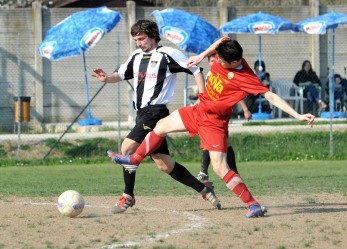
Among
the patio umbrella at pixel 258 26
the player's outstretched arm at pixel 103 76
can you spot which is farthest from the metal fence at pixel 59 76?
the player's outstretched arm at pixel 103 76

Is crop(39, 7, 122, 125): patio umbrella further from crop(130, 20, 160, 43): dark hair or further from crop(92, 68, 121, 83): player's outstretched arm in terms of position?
crop(130, 20, 160, 43): dark hair

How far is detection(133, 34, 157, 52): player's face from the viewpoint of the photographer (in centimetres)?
1076

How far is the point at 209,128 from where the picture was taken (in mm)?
10273

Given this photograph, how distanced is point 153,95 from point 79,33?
10.9 meters

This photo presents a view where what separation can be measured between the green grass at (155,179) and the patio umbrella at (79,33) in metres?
2.83

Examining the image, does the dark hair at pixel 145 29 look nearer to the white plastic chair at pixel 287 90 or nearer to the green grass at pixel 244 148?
the green grass at pixel 244 148

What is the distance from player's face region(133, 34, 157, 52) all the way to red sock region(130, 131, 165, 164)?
0.98m

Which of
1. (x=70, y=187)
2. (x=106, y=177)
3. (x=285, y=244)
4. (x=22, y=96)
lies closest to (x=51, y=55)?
(x=22, y=96)

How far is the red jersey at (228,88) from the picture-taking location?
10.2 m

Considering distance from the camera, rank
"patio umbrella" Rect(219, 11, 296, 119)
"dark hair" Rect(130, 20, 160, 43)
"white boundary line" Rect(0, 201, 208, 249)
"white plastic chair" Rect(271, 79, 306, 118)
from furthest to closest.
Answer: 1. "white plastic chair" Rect(271, 79, 306, 118)
2. "patio umbrella" Rect(219, 11, 296, 119)
3. "dark hair" Rect(130, 20, 160, 43)
4. "white boundary line" Rect(0, 201, 208, 249)

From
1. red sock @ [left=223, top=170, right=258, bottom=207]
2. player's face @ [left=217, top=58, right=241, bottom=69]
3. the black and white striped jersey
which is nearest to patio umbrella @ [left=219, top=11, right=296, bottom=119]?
the black and white striped jersey

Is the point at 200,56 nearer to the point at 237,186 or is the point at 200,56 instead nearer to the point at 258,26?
the point at 237,186

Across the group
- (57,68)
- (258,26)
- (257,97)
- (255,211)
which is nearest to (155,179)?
(255,211)

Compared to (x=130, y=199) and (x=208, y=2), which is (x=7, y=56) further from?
(x=130, y=199)
